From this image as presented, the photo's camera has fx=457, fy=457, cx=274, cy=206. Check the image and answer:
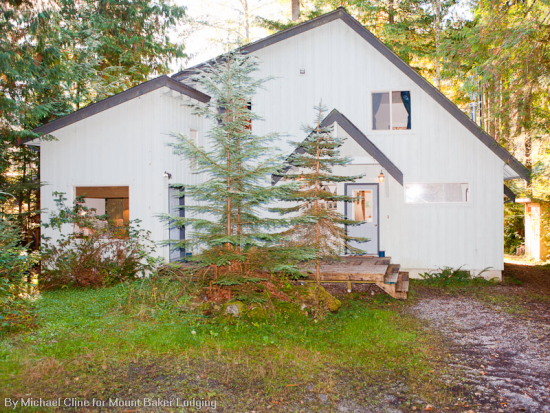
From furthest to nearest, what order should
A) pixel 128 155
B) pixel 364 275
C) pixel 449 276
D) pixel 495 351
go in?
pixel 449 276, pixel 128 155, pixel 364 275, pixel 495 351

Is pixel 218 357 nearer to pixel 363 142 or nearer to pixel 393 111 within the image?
pixel 363 142

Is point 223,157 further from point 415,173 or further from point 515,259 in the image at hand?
point 515,259

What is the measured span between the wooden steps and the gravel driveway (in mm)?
657

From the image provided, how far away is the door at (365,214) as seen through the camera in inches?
531

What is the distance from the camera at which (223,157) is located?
8016 millimetres

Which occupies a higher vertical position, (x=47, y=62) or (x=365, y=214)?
(x=47, y=62)

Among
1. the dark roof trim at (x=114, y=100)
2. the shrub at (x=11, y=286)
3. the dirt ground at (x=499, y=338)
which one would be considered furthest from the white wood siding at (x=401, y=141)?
the shrub at (x=11, y=286)

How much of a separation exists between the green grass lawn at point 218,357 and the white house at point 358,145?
452 cm

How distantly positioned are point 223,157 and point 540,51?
8360 millimetres

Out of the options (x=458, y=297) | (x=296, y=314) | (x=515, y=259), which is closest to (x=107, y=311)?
(x=296, y=314)

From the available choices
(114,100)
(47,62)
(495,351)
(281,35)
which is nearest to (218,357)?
(495,351)

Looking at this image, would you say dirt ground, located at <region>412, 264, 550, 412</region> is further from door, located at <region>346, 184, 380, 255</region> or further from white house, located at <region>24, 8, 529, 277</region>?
door, located at <region>346, 184, 380, 255</region>

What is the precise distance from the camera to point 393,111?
13.2 meters

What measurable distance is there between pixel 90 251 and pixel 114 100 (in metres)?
3.86
